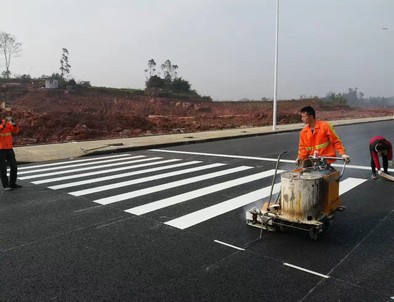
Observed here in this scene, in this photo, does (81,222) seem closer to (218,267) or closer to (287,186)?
(218,267)

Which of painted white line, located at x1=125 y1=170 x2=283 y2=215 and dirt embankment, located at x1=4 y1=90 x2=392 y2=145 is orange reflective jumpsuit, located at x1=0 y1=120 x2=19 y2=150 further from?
dirt embankment, located at x1=4 y1=90 x2=392 y2=145

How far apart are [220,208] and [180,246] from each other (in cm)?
183

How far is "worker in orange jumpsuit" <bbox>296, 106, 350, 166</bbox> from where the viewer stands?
552 cm

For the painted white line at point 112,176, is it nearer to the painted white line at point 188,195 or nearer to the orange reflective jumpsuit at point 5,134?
the orange reflective jumpsuit at point 5,134

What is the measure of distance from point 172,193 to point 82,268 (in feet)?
11.6

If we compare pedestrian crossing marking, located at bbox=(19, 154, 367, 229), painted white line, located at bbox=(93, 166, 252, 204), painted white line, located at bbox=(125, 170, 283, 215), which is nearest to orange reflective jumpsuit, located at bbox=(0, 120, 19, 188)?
pedestrian crossing marking, located at bbox=(19, 154, 367, 229)

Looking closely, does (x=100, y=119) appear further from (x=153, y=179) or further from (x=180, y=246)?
(x=180, y=246)

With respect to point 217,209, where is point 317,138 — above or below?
above

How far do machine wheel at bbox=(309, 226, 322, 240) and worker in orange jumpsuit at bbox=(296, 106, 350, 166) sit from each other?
1.22 m

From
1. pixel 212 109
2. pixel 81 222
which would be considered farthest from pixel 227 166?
pixel 212 109

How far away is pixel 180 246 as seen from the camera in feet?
15.2

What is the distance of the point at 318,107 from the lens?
73625 mm

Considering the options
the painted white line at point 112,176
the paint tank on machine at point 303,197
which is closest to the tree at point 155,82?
the painted white line at point 112,176

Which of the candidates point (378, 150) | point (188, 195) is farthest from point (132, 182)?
point (378, 150)
